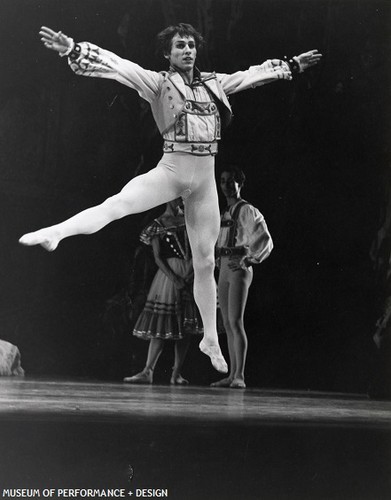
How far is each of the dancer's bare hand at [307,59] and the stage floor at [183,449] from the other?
2028 mm

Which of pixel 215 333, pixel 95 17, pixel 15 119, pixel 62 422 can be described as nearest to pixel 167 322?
pixel 215 333

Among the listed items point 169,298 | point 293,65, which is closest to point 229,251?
point 169,298

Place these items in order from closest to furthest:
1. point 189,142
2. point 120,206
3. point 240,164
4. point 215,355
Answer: point 120,206, point 189,142, point 215,355, point 240,164

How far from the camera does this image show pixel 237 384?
5375mm

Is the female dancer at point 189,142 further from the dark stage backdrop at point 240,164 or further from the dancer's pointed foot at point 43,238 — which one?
the dancer's pointed foot at point 43,238

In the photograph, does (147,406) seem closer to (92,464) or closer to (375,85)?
(92,464)

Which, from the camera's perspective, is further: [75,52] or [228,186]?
[228,186]

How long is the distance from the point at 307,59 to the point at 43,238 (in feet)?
6.48

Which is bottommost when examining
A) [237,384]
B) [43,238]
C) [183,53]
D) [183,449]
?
[183,449]

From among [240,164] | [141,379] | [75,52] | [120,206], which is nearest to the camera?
[75,52]

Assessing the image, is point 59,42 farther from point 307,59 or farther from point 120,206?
point 307,59

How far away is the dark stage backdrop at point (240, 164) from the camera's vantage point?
5.25m

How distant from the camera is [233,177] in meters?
5.45

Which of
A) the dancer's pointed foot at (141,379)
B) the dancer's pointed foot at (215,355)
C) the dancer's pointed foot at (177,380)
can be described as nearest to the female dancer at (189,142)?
the dancer's pointed foot at (215,355)
